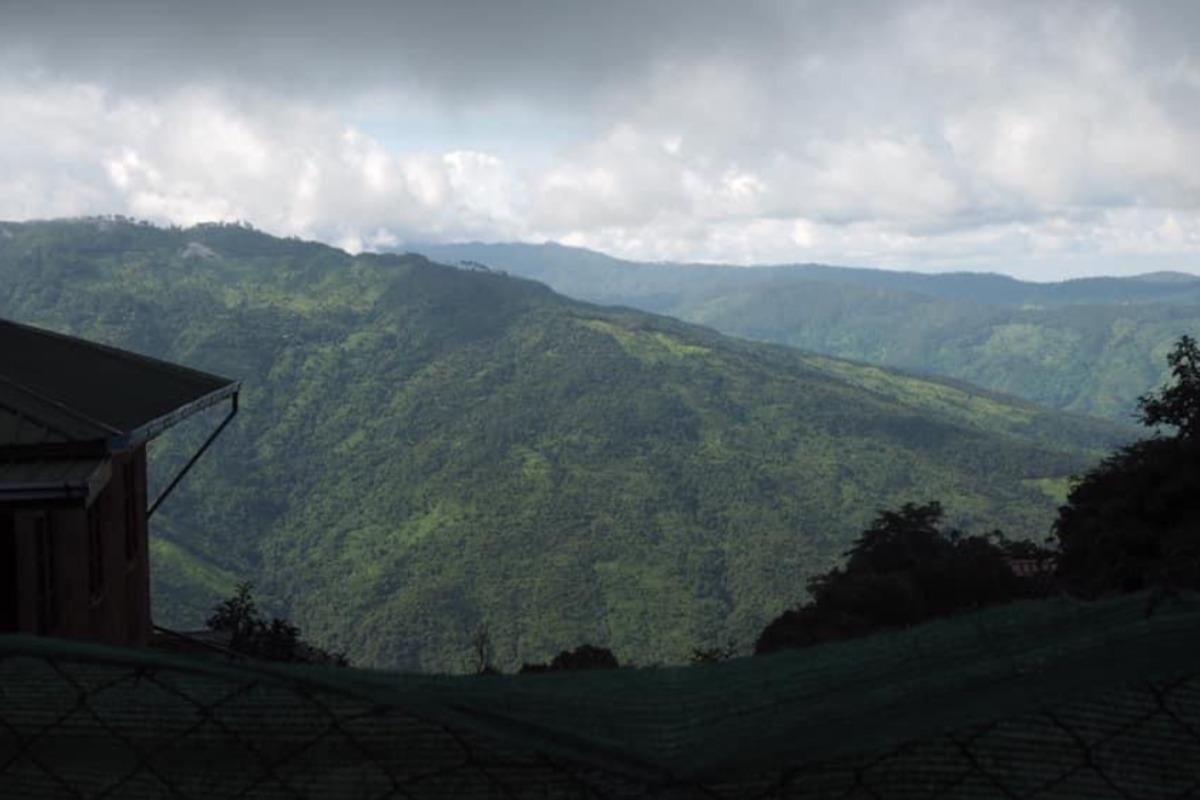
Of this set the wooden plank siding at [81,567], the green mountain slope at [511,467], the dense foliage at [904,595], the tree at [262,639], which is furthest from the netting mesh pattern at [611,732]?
the green mountain slope at [511,467]

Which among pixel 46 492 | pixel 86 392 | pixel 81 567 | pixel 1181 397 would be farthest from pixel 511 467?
pixel 46 492

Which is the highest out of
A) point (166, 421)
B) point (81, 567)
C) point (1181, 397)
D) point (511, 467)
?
point (166, 421)

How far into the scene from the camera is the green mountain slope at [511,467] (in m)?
105

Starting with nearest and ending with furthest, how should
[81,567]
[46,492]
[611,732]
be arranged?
[611,732]
[46,492]
[81,567]

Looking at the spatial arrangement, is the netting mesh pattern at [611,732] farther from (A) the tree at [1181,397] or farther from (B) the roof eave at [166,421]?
(A) the tree at [1181,397]

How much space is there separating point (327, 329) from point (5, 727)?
18788cm

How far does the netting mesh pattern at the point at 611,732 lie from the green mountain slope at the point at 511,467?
88.9 m

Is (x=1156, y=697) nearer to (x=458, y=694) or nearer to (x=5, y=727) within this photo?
(x=458, y=694)

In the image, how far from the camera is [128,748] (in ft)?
7.19

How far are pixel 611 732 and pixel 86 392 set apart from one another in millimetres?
6313

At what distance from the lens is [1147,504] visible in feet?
57.8

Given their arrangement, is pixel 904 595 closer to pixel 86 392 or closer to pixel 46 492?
pixel 86 392

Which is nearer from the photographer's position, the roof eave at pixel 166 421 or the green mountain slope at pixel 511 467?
the roof eave at pixel 166 421

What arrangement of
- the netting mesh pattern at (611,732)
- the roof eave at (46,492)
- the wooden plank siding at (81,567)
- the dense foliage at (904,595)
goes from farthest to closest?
1. the dense foliage at (904,595)
2. the wooden plank siding at (81,567)
3. the roof eave at (46,492)
4. the netting mesh pattern at (611,732)
